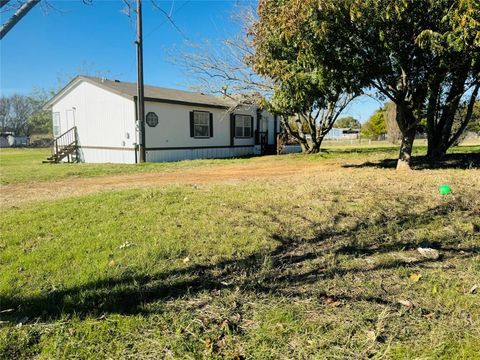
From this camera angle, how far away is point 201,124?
18.6 meters

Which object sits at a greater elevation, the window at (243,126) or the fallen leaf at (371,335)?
the window at (243,126)

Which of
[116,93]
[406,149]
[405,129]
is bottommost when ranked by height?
[406,149]

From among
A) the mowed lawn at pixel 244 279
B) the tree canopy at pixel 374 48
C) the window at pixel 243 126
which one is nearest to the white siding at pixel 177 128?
the window at pixel 243 126

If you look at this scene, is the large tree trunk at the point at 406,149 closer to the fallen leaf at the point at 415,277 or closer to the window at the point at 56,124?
the fallen leaf at the point at 415,277

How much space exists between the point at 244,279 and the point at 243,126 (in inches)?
741

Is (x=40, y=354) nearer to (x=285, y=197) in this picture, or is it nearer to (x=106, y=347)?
(x=106, y=347)

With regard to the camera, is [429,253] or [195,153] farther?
[195,153]

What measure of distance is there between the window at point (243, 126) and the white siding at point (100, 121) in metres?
7.18

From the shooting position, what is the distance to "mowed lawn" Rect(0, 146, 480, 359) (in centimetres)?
221

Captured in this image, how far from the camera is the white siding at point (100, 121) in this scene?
15.6 metres

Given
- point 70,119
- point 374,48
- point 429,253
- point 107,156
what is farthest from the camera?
point 70,119

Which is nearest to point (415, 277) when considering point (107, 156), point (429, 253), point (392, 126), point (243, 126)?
point (429, 253)

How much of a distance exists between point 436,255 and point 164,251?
2767mm

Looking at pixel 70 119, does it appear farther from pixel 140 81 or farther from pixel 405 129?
pixel 405 129
